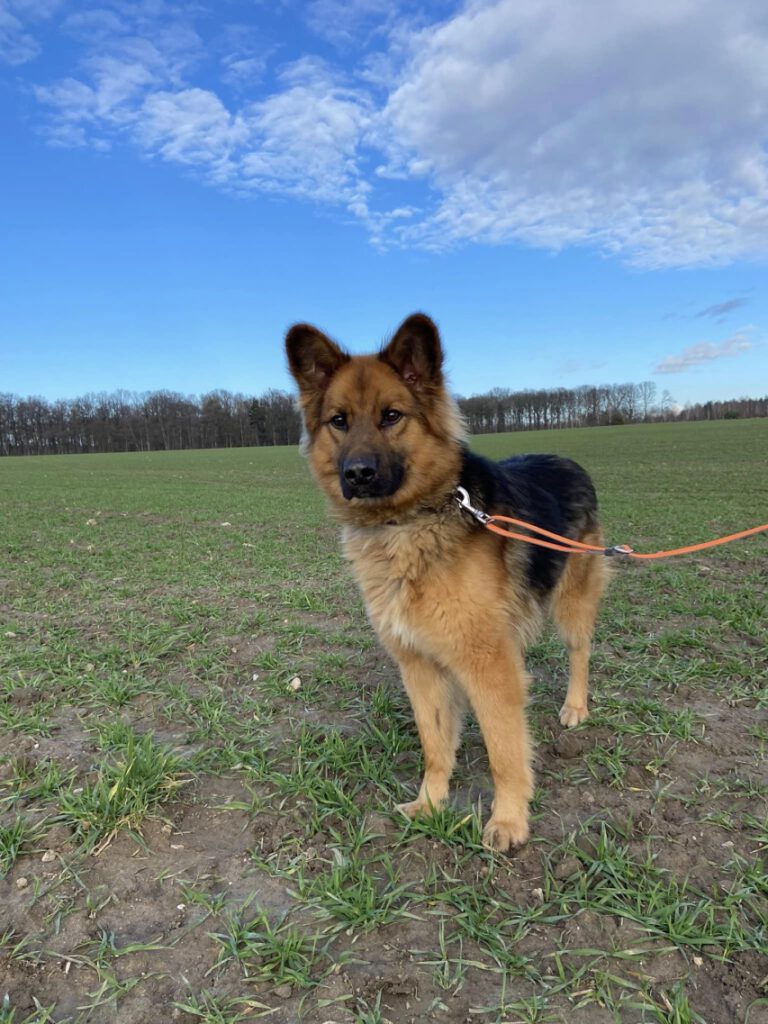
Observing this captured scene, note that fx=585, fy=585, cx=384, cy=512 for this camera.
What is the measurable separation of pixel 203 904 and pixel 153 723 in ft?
6.42

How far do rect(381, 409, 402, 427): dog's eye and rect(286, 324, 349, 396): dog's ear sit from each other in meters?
0.49

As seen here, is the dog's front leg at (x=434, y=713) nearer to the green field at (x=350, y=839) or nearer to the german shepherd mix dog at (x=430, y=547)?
the german shepherd mix dog at (x=430, y=547)

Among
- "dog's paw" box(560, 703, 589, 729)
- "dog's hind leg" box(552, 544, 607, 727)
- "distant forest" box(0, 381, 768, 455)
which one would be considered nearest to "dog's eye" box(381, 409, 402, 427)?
"dog's hind leg" box(552, 544, 607, 727)

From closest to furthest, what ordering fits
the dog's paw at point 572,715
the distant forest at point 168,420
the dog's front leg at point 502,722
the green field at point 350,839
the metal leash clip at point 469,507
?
the green field at point 350,839 < the dog's front leg at point 502,722 < the metal leash clip at point 469,507 < the dog's paw at point 572,715 < the distant forest at point 168,420

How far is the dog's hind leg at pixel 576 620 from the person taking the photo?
14.0 ft

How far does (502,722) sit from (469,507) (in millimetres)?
1177

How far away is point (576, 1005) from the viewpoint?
2.13 metres

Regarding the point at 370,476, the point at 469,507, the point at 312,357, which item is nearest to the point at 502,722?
the point at 469,507

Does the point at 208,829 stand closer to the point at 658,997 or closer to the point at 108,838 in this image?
the point at 108,838

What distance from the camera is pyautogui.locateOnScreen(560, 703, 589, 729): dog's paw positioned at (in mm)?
4188

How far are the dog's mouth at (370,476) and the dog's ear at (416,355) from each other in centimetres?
56

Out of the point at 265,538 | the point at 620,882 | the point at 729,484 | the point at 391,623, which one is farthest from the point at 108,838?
the point at 729,484

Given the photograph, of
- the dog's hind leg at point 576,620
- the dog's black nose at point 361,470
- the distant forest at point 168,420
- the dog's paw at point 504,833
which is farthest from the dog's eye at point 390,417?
the distant forest at point 168,420

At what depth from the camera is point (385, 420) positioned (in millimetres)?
3434
